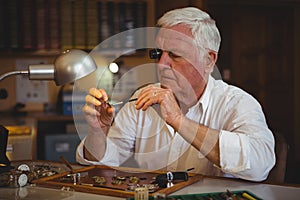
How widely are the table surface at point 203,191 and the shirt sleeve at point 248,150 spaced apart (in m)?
0.05

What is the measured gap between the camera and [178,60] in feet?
5.65

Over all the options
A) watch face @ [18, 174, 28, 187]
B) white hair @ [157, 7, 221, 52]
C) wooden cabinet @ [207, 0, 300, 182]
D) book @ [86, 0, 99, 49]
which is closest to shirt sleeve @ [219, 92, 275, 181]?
white hair @ [157, 7, 221, 52]

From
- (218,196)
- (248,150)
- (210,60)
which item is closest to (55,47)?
(210,60)

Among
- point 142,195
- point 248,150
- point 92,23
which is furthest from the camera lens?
point 92,23

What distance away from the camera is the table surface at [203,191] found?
1278mm

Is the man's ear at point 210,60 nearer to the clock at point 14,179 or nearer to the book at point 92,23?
the clock at point 14,179

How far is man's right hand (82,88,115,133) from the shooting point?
153 centimetres

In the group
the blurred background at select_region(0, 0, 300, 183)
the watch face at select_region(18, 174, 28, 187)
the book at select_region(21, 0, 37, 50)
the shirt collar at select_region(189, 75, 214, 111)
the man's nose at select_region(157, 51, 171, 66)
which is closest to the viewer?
the watch face at select_region(18, 174, 28, 187)

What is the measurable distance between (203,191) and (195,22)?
0.66 m

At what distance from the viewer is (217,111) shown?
1.77 m

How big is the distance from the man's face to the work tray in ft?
1.14

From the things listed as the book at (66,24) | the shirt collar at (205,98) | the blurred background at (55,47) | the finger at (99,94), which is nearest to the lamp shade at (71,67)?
the finger at (99,94)

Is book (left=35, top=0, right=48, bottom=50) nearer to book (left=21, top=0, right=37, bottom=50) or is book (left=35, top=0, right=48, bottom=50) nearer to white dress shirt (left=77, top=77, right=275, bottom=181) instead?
book (left=21, top=0, right=37, bottom=50)

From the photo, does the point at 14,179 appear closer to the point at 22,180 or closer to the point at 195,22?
the point at 22,180
